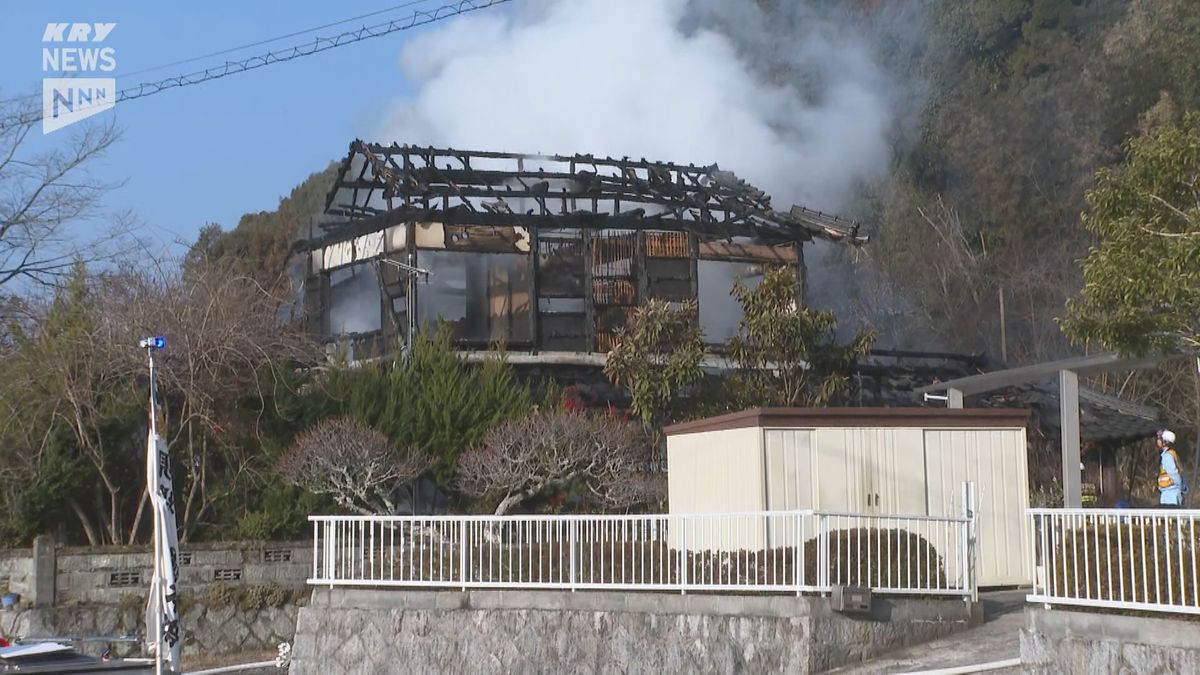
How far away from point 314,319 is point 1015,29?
33537 mm

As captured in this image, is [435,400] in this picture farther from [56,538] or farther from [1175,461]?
[1175,461]

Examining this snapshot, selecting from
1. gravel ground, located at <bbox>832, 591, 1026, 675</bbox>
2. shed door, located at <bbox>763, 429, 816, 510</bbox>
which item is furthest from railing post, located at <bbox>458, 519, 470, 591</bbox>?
gravel ground, located at <bbox>832, 591, 1026, 675</bbox>

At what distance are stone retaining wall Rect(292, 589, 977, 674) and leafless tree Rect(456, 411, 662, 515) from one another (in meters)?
5.32

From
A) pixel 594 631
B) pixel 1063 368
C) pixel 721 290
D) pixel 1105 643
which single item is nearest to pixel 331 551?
pixel 594 631

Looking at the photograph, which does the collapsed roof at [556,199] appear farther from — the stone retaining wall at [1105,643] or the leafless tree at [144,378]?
the stone retaining wall at [1105,643]

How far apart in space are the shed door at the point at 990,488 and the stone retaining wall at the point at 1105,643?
4.97m

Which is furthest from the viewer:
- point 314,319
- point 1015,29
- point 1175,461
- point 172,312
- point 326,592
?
point 1015,29

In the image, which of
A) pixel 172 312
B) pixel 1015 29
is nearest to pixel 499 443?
pixel 172 312

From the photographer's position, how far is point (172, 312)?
23.6 m

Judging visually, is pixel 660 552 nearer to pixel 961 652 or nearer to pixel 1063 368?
pixel 961 652

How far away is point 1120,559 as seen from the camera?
1129 centimetres

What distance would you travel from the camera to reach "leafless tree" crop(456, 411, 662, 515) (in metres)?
23.6

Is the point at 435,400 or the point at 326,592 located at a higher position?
the point at 435,400

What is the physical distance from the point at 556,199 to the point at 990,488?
17494mm
